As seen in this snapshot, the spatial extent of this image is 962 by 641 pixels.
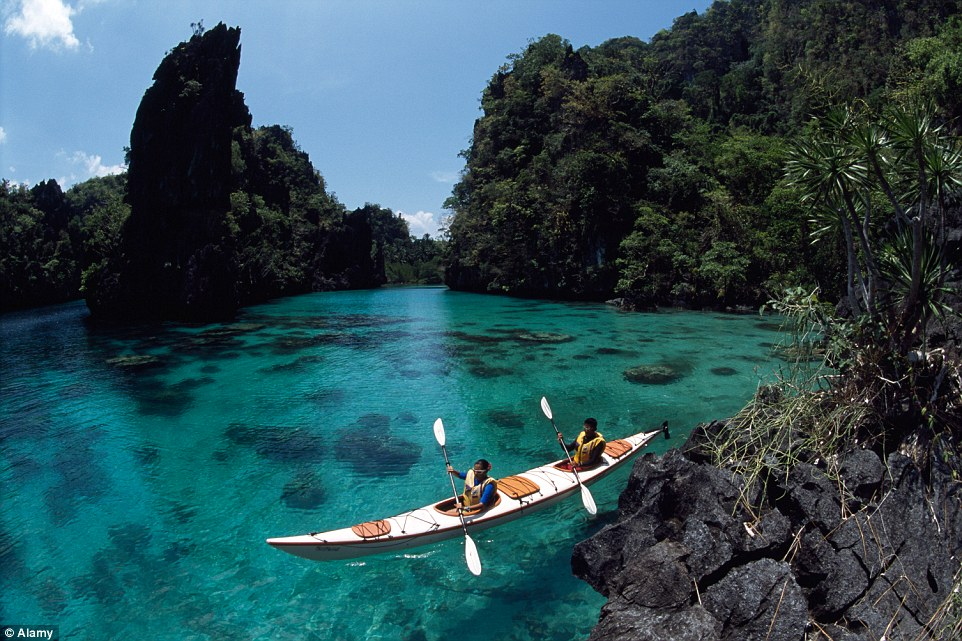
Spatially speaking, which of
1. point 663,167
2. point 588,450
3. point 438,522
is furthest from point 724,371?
point 663,167

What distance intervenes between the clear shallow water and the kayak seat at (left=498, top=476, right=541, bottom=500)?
1.79 ft

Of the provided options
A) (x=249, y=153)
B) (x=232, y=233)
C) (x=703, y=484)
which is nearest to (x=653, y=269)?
(x=703, y=484)

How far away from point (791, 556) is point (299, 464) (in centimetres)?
913

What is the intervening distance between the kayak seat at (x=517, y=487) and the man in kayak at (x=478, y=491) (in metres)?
0.33

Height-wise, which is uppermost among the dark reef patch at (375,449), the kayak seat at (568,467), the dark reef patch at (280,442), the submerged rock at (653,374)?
A: the submerged rock at (653,374)

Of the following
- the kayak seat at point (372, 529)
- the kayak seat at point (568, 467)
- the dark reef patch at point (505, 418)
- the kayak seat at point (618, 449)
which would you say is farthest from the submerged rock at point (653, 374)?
the kayak seat at point (372, 529)

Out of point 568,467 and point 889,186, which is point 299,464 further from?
point 889,186

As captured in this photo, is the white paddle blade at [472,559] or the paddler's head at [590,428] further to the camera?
the paddler's head at [590,428]

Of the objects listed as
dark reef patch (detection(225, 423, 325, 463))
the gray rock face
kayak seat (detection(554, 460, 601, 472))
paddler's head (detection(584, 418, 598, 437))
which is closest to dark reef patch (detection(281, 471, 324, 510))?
dark reef patch (detection(225, 423, 325, 463))

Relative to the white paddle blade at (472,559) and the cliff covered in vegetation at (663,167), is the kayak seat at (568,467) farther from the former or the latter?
the cliff covered in vegetation at (663,167)

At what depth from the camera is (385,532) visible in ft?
23.7

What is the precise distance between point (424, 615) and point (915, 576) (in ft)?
17.3

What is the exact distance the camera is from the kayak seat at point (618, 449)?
9.98m

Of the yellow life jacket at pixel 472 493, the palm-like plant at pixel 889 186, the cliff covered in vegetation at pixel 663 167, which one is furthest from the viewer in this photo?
the cliff covered in vegetation at pixel 663 167
